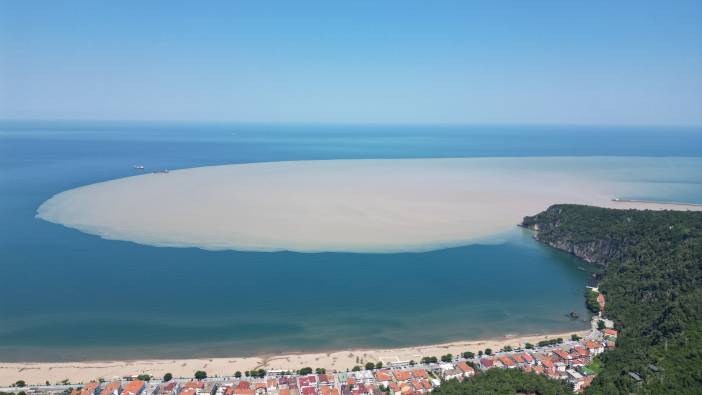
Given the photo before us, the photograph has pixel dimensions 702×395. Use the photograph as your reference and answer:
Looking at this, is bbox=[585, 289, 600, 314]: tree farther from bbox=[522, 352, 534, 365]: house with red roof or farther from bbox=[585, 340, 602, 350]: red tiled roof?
bbox=[522, 352, 534, 365]: house with red roof

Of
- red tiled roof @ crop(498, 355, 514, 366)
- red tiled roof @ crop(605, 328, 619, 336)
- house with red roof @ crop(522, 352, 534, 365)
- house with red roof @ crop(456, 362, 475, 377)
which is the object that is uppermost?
red tiled roof @ crop(605, 328, 619, 336)

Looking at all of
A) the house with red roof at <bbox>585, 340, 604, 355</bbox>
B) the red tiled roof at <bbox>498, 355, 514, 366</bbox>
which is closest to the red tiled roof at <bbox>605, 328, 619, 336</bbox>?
the house with red roof at <bbox>585, 340, 604, 355</bbox>

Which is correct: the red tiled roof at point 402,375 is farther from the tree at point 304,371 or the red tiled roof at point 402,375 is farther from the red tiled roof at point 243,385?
the red tiled roof at point 243,385

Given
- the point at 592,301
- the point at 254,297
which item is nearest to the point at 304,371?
the point at 254,297

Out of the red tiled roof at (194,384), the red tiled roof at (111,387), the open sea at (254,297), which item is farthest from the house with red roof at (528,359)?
the red tiled roof at (111,387)

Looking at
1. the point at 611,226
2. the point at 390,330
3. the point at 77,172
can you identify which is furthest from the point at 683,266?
the point at 77,172

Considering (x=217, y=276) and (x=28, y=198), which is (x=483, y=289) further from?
(x=28, y=198)
